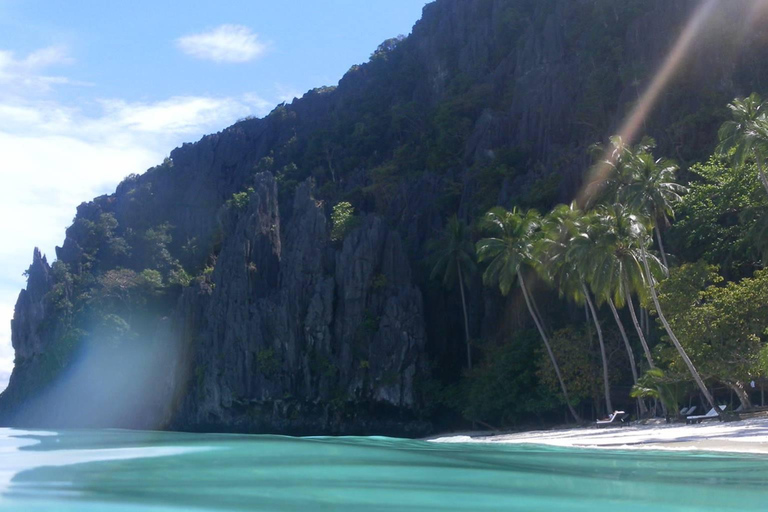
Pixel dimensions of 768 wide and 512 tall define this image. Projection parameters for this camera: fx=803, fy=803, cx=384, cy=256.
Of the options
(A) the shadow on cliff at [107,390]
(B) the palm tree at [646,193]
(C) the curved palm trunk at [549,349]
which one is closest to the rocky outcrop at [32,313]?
(A) the shadow on cliff at [107,390]

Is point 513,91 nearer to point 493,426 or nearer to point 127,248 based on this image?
point 493,426

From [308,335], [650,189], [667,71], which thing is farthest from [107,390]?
[667,71]

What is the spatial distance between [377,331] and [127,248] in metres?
45.8

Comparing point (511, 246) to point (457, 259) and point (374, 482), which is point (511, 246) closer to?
point (457, 259)

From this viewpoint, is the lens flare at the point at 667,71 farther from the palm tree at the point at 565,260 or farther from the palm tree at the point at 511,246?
the palm tree at the point at 565,260

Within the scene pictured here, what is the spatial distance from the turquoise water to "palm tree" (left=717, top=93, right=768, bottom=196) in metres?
16.9

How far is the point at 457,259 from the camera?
51.2 meters

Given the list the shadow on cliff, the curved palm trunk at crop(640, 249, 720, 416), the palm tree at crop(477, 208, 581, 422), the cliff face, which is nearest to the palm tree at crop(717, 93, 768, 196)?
the curved palm trunk at crop(640, 249, 720, 416)

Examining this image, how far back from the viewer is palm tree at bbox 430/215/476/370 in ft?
167

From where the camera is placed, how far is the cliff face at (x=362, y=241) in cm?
5100

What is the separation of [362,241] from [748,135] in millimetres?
27605

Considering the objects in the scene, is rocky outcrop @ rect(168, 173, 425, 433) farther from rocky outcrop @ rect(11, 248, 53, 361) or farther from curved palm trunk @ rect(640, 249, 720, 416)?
rocky outcrop @ rect(11, 248, 53, 361)

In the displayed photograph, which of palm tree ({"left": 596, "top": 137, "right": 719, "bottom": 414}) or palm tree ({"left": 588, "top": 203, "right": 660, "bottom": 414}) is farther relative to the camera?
palm tree ({"left": 596, "top": 137, "right": 719, "bottom": 414})

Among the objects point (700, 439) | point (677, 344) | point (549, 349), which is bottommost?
point (700, 439)
